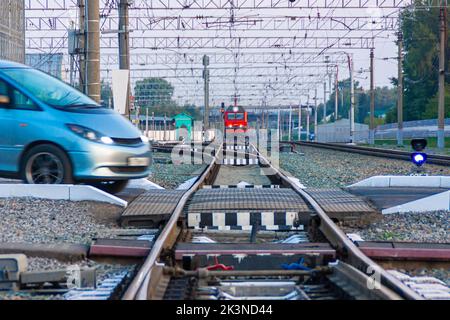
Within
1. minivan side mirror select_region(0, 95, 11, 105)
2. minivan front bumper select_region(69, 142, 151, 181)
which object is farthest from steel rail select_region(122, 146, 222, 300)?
minivan side mirror select_region(0, 95, 11, 105)

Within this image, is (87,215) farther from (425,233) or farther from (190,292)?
(190,292)

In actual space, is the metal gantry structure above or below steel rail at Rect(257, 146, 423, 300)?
above

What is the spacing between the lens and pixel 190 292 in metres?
5.11

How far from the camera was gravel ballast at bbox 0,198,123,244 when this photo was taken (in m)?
8.14

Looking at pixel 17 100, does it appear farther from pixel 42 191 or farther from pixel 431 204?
pixel 431 204

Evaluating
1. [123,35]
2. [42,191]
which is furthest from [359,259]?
[123,35]

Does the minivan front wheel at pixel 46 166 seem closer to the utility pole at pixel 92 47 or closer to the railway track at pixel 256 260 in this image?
the railway track at pixel 256 260

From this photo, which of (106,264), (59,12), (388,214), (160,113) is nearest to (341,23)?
(59,12)

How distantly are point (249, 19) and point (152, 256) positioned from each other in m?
37.1

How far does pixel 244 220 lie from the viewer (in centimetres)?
901

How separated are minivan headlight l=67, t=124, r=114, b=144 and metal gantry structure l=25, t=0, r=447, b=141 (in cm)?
881

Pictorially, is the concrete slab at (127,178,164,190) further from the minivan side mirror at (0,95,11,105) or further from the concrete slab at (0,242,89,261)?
the concrete slab at (0,242,89,261)

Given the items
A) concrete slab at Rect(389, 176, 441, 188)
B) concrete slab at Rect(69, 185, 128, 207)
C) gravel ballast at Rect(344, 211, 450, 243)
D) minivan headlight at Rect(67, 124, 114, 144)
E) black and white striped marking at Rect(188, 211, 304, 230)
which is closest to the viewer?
gravel ballast at Rect(344, 211, 450, 243)

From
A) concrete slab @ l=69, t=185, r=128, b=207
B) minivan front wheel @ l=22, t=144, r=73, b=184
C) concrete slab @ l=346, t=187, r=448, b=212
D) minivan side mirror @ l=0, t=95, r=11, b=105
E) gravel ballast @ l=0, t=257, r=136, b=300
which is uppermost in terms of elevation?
minivan side mirror @ l=0, t=95, r=11, b=105
